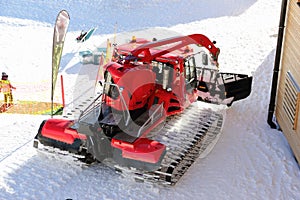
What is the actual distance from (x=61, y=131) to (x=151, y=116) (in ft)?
5.81

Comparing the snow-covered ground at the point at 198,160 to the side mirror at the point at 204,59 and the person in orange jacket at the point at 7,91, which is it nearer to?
the person in orange jacket at the point at 7,91

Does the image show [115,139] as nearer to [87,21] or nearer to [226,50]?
[226,50]

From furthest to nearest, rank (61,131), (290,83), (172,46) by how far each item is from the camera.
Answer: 1. (172,46)
2. (290,83)
3. (61,131)

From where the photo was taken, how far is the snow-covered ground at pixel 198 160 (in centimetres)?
881

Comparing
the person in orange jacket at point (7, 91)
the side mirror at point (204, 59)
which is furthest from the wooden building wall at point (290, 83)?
the person in orange jacket at point (7, 91)

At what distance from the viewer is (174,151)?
9.45 meters

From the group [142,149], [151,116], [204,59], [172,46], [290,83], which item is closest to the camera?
[142,149]

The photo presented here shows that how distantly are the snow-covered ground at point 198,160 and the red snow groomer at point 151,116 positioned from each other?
0.30m

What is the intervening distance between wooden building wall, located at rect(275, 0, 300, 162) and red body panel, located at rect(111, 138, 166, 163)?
2.77m

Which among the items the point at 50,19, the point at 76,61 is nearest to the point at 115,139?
the point at 76,61

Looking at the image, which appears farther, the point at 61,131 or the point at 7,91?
the point at 7,91

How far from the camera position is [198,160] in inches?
382

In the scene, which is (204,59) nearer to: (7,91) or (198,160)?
(198,160)

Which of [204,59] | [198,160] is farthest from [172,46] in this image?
[198,160]
